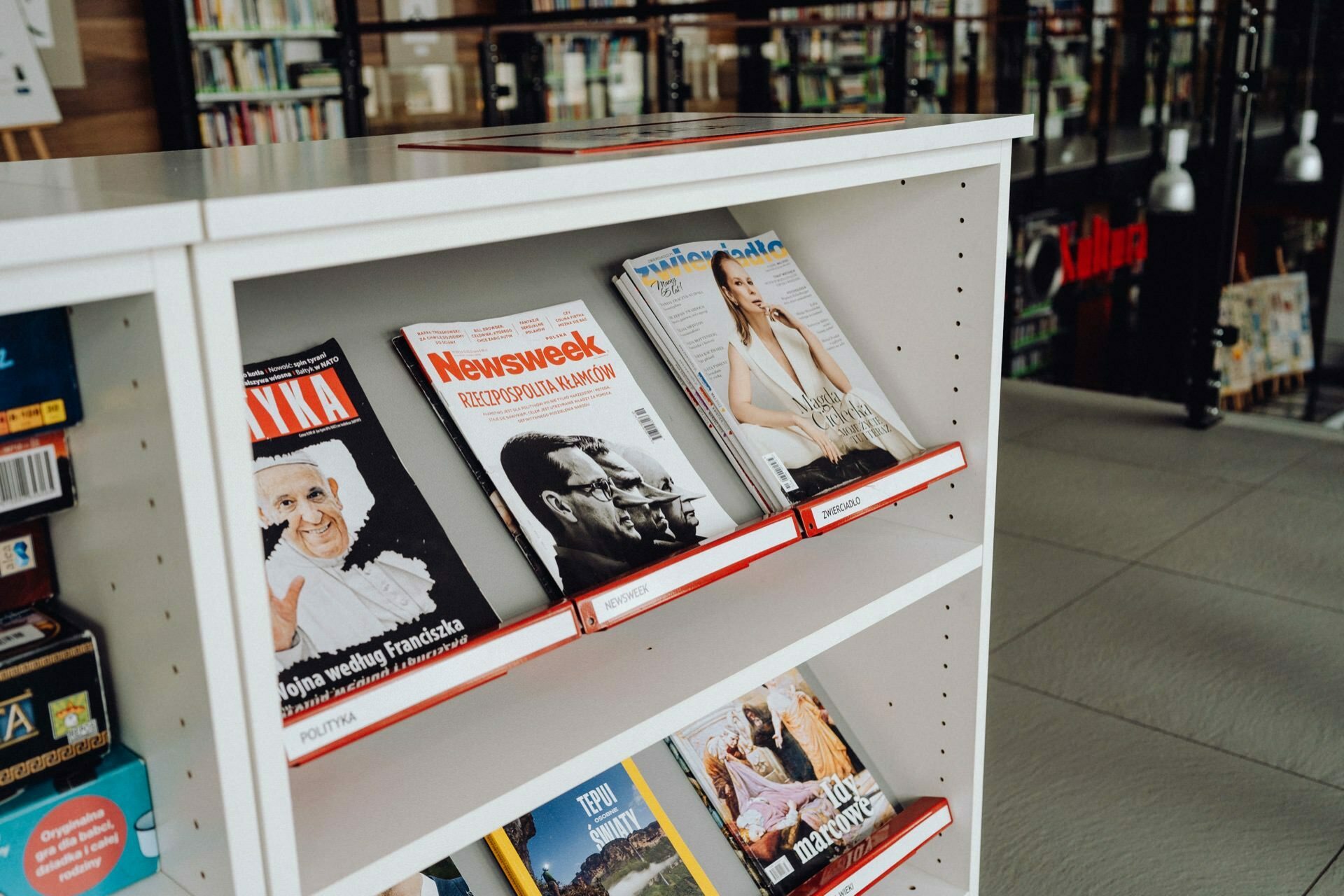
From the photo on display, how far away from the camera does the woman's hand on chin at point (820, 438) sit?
1.11m

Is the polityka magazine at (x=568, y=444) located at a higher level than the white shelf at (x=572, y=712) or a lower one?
higher

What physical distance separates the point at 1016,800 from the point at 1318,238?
3255 mm

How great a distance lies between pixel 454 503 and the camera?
93 cm

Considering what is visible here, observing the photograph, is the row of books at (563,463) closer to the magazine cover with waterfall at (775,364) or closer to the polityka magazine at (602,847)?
the magazine cover with waterfall at (775,364)

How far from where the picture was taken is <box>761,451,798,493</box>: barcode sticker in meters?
1.05

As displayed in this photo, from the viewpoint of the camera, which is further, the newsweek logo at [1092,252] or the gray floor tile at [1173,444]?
the newsweek logo at [1092,252]

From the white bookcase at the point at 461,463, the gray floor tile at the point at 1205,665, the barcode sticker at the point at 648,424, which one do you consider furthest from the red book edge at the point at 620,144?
the gray floor tile at the point at 1205,665

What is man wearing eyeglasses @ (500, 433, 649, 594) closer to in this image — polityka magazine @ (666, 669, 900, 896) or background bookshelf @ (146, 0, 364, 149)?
polityka magazine @ (666, 669, 900, 896)

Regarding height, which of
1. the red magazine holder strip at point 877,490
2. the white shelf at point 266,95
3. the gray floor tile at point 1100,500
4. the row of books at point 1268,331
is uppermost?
the white shelf at point 266,95

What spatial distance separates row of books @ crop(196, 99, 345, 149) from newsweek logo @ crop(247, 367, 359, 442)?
5.16 metres

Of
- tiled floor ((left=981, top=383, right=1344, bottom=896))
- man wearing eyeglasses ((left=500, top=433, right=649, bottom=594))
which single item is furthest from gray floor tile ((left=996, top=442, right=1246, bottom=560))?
man wearing eyeglasses ((left=500, top=433, right=649, bottom=594))

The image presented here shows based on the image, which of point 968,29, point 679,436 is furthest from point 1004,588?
point 968,29

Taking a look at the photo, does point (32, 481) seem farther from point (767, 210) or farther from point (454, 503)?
point (767, 210)

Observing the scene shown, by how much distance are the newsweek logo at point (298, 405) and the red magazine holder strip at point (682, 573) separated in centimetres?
25
